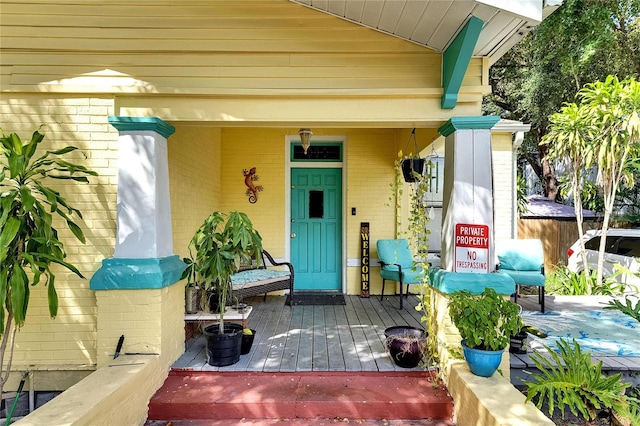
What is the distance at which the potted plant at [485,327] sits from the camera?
2.08 m

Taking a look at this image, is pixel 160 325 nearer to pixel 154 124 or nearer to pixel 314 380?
pixel 314 380

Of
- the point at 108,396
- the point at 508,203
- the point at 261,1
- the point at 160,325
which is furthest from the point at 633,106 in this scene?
the point at 108,396

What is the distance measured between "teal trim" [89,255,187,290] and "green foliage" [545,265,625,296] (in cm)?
586

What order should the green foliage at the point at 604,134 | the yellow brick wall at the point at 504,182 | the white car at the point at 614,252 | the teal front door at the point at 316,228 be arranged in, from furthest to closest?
the white car at the point at 614,252
the yellow brick wall at the point at 504,182
the teal front door at the point at 316,228
the green foliage at the point at 604,134

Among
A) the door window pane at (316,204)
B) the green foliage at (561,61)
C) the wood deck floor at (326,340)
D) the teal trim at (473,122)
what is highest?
the green foliage at (561,61)

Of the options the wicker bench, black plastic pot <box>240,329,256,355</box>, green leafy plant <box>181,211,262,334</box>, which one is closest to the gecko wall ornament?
the wicker bench

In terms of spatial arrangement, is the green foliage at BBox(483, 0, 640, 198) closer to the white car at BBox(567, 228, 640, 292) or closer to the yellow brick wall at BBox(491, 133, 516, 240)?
the yellow brick wall at BBox(491, 133, 516, 240)

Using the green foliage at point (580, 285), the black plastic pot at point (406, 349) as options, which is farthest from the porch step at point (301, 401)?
the green foliage at point (580, 285)

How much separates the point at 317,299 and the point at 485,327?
9.29ft

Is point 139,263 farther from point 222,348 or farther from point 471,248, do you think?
point 471,248

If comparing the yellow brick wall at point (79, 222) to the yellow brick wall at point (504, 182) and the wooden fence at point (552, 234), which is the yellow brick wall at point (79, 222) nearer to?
the yellow brick wall at point (504, 182)

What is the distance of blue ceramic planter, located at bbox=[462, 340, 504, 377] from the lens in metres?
→ 2.10

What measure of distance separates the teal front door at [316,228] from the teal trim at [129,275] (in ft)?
8.90

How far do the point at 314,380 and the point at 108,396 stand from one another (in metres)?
1.26
